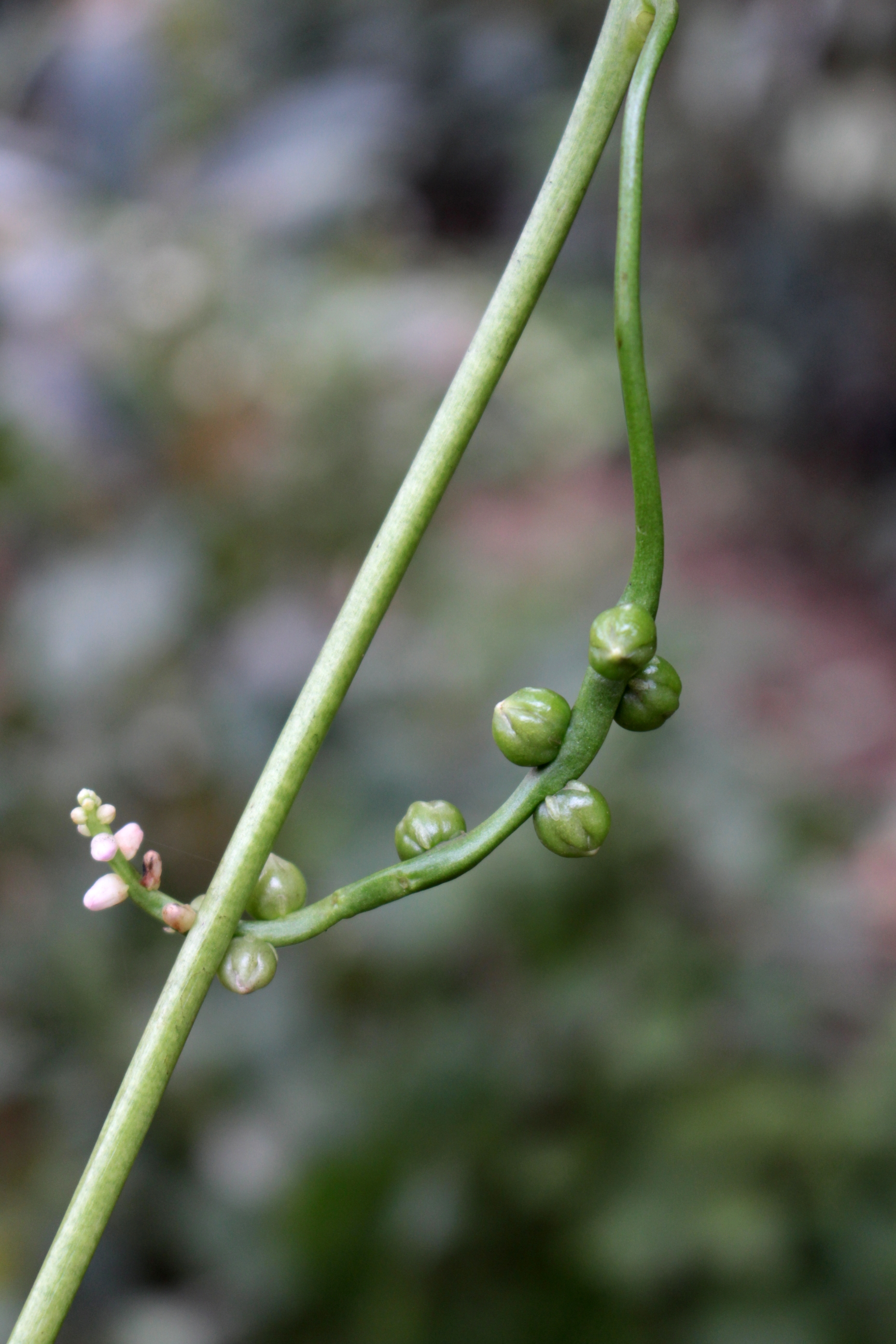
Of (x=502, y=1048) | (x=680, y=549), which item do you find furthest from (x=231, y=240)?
(x=680, y=549)

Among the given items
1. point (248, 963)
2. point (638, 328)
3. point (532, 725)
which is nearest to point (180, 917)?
point (248, 963)

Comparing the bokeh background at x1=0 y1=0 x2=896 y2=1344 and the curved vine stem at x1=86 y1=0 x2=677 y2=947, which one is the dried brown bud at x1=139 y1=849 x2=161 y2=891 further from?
the bokeh background at x1=0 y1=0 x2=896 y2=1344

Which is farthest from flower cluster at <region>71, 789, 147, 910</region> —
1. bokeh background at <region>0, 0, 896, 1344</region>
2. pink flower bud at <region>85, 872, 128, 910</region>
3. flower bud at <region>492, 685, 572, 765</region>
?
bokeh background at <region>0, 0, 896, 1344</region>

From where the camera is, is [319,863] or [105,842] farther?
[319,863]

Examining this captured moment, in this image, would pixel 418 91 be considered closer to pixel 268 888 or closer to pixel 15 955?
pixel 15 955

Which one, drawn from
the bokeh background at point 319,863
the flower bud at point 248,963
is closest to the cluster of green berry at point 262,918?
the flower bud at point 248,963

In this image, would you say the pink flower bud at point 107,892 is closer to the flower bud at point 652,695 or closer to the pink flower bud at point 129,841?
the pink flower bud at point 129,841

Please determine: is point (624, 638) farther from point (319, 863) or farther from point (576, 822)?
point (319, 863)

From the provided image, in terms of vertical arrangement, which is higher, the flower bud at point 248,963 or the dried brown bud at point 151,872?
the dried brown bud at point 151,872
